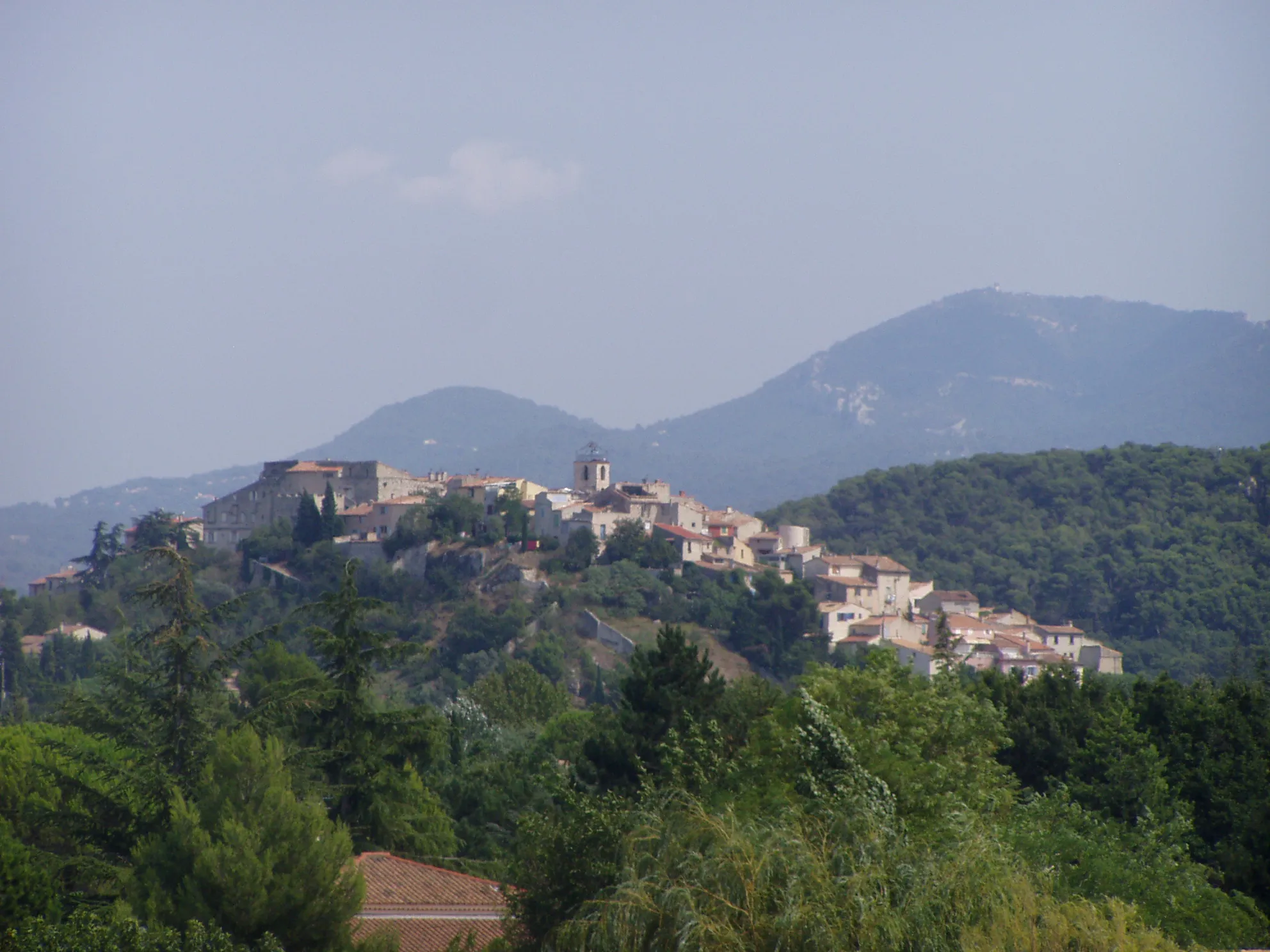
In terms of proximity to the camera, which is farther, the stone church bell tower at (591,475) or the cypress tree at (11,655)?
the stone church bell tower at (591,475)

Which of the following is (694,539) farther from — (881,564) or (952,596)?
(952,596)

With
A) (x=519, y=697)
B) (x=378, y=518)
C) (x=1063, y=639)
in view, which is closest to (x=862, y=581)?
(x=1063, y=639)

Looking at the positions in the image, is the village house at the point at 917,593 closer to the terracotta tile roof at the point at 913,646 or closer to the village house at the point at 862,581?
the village house at the point at 862,581

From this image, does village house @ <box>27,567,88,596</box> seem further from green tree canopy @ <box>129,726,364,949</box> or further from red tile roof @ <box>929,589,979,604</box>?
green tree canopy @ <box>129,726,364,949</box>

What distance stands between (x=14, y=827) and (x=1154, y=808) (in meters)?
17.2

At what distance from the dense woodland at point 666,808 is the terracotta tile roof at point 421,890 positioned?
586mm

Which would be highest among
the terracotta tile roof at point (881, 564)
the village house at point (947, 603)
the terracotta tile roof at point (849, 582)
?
the terracotta tile roof at point (881, 564)

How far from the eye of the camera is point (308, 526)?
281ft

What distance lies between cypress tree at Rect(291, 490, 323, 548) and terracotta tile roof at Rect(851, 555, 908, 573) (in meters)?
30.9

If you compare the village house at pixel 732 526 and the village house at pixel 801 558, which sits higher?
the village house at pixel 732 526

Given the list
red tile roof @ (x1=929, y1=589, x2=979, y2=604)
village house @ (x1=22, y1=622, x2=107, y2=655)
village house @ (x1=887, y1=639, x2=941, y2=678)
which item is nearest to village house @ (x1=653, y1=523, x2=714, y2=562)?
village house @ (x1=887, y1=639, x2=941, y2=678)

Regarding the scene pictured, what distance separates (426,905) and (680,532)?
6006 cm

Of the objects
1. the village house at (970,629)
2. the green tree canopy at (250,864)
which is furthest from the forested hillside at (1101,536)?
the green tree canopy at (250,864)

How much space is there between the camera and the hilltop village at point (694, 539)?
78875 millimetres
